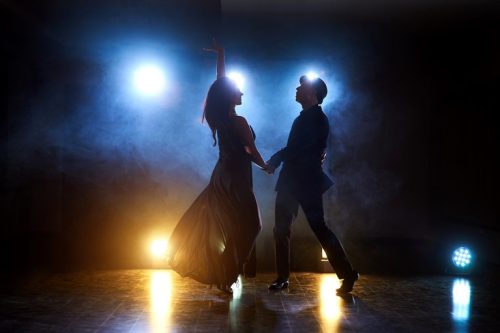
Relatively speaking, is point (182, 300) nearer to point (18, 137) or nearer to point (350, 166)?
point (350, 166)

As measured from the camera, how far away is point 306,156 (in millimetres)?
6781

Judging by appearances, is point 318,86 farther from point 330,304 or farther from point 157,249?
point 157,249

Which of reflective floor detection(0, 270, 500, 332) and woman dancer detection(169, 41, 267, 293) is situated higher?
woman dancer detection(169, 41, 267, 293)

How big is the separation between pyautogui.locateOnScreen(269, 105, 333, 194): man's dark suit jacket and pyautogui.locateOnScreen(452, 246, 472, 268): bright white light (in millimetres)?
2496

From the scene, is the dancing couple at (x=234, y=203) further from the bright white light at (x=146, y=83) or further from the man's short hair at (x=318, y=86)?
the bright white light at (x=146, y=83)

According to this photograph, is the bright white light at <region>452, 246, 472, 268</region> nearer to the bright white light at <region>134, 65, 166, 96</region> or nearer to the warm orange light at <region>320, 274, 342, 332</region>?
the warm orange light at <region>320, 274, 342, 332</region>

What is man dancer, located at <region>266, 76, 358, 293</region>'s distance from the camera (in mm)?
6590

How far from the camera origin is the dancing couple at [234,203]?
6500mm

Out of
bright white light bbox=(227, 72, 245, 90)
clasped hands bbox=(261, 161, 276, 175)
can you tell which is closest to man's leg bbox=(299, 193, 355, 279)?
clasped hands bbox=(261, 161, 276, 175)

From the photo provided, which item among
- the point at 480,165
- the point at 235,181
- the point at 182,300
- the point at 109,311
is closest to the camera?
the point at 109,311

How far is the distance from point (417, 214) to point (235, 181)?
3.39 m

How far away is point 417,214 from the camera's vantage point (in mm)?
8562

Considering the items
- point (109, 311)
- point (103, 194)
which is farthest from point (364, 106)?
point (109, 311)

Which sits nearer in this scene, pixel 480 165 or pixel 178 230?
pixel 178 230
